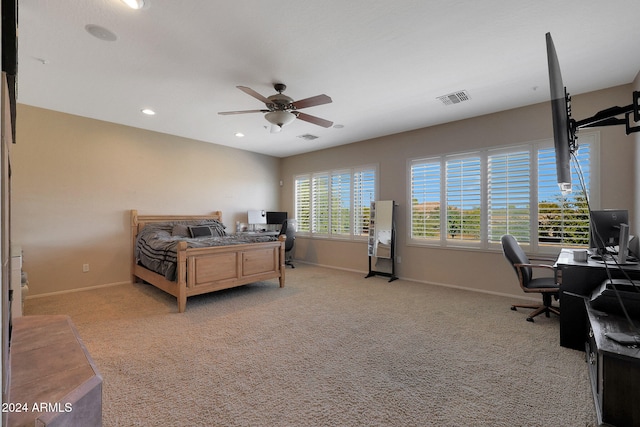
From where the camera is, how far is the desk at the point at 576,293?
254cm

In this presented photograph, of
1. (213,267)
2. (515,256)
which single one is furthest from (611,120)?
(213,267)

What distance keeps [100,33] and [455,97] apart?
383 centimetres

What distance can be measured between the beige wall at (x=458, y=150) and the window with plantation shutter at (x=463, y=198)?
0.81 ft

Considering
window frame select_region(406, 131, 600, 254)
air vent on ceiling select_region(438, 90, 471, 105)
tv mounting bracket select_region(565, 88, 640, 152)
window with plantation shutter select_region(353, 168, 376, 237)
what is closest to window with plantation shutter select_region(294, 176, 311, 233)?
window with plantation shutter select_region(353, 168, 376, 237)

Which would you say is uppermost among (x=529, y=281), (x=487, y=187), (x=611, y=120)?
(x=611, y=120)

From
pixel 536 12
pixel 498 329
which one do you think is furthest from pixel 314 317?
pixel 536 12

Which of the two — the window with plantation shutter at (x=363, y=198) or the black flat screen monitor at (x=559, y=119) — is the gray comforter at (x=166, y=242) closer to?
the window with plantation shutter at (x=363, y=198)

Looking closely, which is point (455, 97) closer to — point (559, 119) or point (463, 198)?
point (463, 198)

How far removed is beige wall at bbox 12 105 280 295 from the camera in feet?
13.2

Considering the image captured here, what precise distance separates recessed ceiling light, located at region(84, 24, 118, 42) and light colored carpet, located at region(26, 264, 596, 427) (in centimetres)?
272

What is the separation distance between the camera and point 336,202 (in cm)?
637

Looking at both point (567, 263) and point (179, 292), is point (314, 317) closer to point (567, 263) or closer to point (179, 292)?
point (179, 292)

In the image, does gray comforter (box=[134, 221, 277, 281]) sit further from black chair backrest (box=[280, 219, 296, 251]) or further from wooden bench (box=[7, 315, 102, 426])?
wooden bench (box=[7, 315, 102, 426])

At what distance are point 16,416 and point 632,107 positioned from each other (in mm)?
2918
